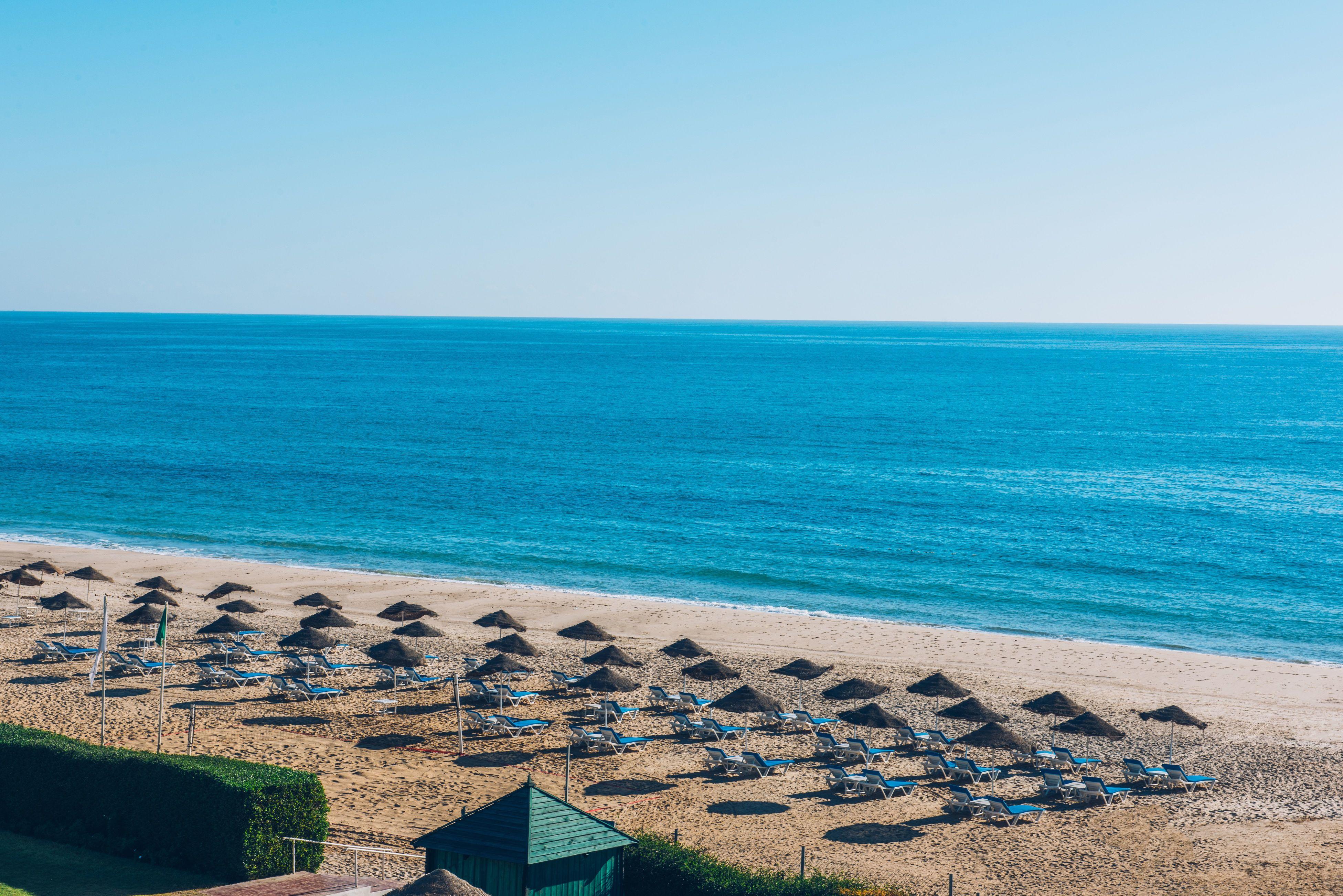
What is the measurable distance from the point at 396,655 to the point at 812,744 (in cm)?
997

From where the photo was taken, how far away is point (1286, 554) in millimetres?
47062

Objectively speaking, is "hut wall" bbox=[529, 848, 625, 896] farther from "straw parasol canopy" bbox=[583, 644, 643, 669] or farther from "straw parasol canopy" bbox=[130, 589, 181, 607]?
"straw parasol canopy" bbox=[130, 589, 181, 607]

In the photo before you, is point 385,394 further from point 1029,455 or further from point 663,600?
point 663,600

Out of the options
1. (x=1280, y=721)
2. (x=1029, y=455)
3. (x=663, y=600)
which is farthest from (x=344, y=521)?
(x=1029, y=455)

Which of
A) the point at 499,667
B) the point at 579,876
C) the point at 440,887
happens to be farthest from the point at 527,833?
the point at 499,667

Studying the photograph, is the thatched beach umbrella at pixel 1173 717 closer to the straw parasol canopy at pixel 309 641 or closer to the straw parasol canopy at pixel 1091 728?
the straw parasol canopy at pixel 1091 728

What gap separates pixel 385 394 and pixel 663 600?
84.5 meters

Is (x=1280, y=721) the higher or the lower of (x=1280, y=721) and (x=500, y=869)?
the lower

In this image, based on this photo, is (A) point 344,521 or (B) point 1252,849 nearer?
(B) point 1252,849

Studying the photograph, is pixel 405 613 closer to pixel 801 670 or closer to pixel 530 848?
pixel 801 670

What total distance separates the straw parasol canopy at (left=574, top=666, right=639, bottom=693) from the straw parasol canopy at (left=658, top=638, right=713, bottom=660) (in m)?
2.47

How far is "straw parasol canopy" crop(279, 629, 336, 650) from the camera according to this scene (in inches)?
1078

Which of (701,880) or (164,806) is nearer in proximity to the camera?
(701,880)

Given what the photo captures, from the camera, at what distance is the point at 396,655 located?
83.8ft
